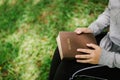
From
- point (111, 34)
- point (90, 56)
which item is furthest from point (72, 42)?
point (111, 34)

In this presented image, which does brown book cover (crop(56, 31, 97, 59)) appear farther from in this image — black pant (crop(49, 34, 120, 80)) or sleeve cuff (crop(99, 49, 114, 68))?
sleeve cuff (crop(99, 49, 114, 68))

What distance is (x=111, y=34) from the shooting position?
2094 millimetres

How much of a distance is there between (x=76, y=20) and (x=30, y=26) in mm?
564

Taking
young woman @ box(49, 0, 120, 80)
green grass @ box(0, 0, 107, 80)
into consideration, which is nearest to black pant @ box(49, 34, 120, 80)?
young woman @ box(49, 0, 120, 80)

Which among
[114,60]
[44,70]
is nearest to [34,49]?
[44,70]

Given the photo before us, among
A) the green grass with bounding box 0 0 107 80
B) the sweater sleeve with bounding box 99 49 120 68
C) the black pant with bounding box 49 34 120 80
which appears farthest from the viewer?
the green grass with bounding box 0 0 107 80

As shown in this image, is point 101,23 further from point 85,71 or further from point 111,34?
point 85,71

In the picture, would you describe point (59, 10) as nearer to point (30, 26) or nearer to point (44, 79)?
point (30, 26)

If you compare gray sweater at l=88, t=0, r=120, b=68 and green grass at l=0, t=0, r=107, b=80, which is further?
green grass at l=0, t=0, r=107, b=80

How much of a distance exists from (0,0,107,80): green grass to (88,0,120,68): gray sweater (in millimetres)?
997

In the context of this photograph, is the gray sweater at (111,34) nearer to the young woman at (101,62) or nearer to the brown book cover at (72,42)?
the young woman at (101,62)

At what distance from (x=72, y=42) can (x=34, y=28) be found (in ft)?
4.93

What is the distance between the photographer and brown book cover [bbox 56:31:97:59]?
6.56ft

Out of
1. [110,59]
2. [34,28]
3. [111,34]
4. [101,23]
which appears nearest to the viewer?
[110,59]
